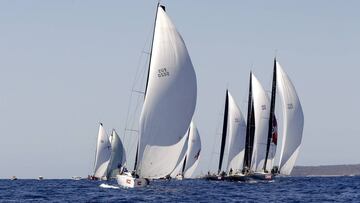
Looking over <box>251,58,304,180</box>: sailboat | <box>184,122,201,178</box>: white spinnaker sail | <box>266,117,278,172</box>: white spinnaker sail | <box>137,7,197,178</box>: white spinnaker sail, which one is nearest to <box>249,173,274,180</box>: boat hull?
<box>251,58,304,180</box>: sailboat

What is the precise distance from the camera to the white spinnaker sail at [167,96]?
7075 centimetres

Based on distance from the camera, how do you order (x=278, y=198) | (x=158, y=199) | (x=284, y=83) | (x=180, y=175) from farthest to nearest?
(x=180, y=175) < (x=284, y=83) < (x=278, y=198) < (x=158, y=199)

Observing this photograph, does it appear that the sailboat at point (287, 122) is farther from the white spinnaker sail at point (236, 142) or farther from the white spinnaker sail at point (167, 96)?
the white spinnaker sail at point (167, 96)

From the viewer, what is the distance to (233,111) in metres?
125

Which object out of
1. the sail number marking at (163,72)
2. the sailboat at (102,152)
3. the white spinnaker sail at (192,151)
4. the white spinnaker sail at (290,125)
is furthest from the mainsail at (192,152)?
the sail number marking at (163,72)

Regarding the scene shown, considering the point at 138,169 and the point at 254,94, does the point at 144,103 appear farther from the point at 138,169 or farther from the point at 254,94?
the point at 254,94

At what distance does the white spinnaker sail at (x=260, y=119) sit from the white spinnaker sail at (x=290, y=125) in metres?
4.41

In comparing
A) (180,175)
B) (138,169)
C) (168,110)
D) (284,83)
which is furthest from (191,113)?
(180,175)

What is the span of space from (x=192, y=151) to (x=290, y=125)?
51.3 meters

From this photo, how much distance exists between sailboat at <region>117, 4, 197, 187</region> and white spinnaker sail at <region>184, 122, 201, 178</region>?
282 feet

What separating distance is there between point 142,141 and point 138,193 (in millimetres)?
5584

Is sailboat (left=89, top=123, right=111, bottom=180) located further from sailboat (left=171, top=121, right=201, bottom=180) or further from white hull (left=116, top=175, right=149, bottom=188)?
white hull (left=116, top=175, right=149, bottom=188)

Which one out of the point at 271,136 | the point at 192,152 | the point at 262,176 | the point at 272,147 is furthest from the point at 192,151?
the point at 262,176

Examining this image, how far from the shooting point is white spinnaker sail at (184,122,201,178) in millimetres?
158250
